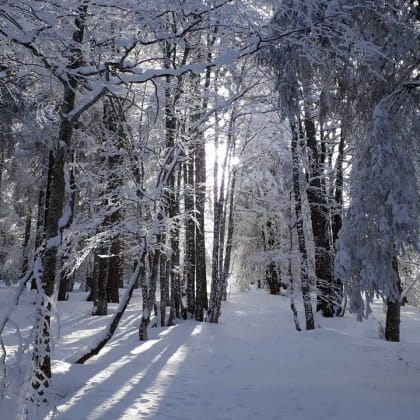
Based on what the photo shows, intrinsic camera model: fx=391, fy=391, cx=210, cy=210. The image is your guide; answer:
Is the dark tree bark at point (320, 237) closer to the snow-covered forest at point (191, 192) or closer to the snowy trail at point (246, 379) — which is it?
the snow-covered forest at point (191, 192)

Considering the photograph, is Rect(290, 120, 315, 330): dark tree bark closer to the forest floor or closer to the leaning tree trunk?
the forest floor

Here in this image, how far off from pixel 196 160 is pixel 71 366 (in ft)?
26.6

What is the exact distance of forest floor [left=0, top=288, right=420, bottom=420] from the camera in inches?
178

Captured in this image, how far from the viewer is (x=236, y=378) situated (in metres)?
6.04

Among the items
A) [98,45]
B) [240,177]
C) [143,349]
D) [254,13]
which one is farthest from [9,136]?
[254,13]

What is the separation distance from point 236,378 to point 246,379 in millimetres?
162

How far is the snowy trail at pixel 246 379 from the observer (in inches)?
178

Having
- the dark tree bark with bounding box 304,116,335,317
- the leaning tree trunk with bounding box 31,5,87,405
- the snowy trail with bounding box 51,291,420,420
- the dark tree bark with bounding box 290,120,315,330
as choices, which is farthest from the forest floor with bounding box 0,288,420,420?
the dark tree bark with bounding box 304,116,335,317

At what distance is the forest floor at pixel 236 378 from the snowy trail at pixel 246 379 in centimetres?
1

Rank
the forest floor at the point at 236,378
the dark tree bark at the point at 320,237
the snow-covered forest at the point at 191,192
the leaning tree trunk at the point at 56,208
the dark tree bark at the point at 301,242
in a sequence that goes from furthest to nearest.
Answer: the dark tree bark at the point at 320,237
the dark tree bark at the point at 301,242
the leaning tree trunk at the point at 56,208
the forest floor at the point at 236,378
the snow-covered forest at the point at 191,192

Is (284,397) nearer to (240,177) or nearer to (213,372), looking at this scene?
(213,372)

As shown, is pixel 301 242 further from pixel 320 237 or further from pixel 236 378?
pixel 236 378

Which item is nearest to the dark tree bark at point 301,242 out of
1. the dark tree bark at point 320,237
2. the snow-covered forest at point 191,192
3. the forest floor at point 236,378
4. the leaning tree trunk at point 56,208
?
the snow-covered forest at point 191,192

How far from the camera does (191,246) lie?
41.3 ft
